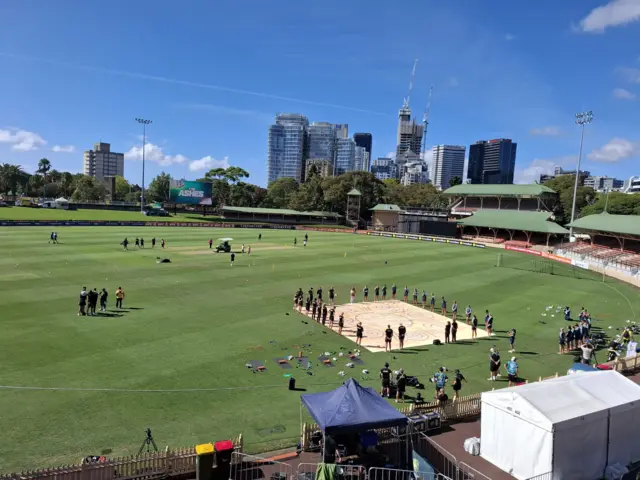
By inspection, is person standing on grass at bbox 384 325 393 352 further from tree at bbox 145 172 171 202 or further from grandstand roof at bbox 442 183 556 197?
tree at bbox 145 172 171 202

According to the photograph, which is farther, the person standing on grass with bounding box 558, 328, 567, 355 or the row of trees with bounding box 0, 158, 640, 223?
the row of trees with bounding box 0, 158, 640, 223

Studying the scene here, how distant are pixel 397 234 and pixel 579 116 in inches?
1470

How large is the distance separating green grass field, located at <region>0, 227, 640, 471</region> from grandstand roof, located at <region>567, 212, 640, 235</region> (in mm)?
18657

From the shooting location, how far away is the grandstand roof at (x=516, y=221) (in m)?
74.2

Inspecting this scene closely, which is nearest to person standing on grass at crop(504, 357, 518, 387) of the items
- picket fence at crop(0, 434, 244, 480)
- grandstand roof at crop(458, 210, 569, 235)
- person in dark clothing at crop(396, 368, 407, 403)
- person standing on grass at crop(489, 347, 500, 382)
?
person standing on grass at crop(489, 347, 500, 382)

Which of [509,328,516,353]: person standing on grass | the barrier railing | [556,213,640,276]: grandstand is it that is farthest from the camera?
[556,213,640,276]: grandstand

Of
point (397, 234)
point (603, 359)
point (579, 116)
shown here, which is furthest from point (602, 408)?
point (397, 234)

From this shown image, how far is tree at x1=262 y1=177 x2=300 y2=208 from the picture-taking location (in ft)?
453

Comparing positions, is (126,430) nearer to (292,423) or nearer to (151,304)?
(292,423)

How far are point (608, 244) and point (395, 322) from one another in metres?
54.7

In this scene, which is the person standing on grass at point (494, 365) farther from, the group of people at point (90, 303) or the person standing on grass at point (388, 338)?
the group of people at point (90, 303)

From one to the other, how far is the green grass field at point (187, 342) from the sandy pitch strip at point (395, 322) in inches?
48.1

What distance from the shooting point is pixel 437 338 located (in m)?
23.7

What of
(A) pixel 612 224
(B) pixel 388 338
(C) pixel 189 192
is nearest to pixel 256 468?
(B) pixel 388 338
